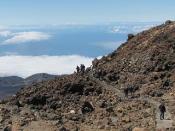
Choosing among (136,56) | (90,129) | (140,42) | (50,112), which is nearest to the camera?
(90,129)

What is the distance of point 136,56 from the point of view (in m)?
82.9

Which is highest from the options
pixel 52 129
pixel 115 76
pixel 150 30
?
pixel 150 30

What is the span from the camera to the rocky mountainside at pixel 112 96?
5641cm

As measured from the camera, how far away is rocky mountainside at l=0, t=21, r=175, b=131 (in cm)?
5641

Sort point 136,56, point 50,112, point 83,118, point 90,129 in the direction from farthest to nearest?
point 136,56 < point 50,112 < point 83,118 < point 90,129

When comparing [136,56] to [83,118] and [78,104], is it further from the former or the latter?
[83,118]

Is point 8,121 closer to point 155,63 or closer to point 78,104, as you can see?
point 78,104

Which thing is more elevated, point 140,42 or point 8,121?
point 140,42

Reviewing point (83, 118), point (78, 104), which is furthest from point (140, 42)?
point (83, 118)

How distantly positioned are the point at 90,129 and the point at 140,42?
37481 millimetres

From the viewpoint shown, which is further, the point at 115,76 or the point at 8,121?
the point at 115,76

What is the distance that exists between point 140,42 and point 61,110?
27835 millimetres

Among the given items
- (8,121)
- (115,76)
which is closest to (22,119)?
(8,121)

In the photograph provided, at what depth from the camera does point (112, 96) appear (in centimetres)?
6919
